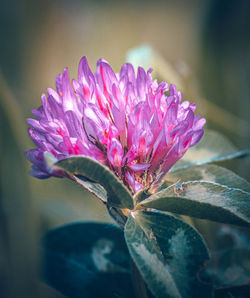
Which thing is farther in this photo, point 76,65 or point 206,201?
point 76,65

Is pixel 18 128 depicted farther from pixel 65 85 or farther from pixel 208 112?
pixel 208 112

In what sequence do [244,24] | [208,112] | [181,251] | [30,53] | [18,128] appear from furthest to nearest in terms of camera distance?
[30,53]
[244,24]
[208,112]
[18,128]
[181,251]

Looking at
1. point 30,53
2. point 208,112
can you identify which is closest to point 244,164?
point 208,112

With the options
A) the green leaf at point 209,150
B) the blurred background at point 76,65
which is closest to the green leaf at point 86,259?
the blurred background at point 76,65

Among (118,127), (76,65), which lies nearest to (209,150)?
(118,127)

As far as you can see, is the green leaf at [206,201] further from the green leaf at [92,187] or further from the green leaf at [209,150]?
the green leaf at [209,150]

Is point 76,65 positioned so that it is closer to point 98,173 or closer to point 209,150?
point 209,150
